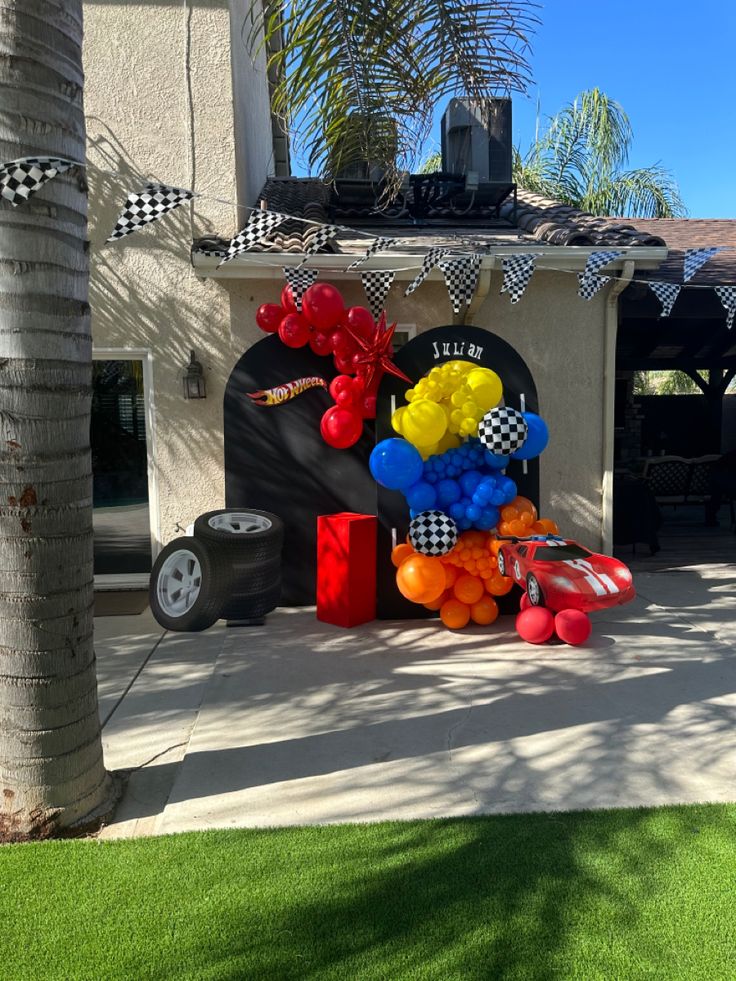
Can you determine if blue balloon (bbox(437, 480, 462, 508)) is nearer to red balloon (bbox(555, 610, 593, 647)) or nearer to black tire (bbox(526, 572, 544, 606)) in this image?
black tire (bbox(526, 572, 544, 606))

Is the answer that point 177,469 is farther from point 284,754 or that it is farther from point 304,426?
point 284,754

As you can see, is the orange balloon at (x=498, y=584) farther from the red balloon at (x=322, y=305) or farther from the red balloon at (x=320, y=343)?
the red balloon at (x=322, y=305)

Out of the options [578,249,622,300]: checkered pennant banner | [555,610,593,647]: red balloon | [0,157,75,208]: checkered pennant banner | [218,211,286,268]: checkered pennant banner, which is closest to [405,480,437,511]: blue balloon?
[555,610,593,647]: red balloon

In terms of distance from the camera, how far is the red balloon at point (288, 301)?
6113 mm

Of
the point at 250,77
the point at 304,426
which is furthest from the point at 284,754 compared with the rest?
the point at 250,77

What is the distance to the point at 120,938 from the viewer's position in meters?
2.38

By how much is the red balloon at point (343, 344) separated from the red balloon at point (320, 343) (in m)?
0.09

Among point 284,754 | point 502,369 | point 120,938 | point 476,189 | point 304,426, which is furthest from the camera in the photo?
point 476,189

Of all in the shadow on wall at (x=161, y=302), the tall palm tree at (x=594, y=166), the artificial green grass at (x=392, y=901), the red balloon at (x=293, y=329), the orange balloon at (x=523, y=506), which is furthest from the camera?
the tall palm tree at (x=594, y=166)

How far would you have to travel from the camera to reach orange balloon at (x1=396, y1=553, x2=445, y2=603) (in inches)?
215

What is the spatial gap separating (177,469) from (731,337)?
9.01 meters

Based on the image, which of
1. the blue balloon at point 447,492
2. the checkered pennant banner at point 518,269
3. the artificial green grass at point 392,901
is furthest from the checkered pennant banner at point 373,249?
the artificial green grass at point 392,901

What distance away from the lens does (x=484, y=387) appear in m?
5.48

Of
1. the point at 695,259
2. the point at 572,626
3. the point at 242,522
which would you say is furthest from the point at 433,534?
the point at 695,259
